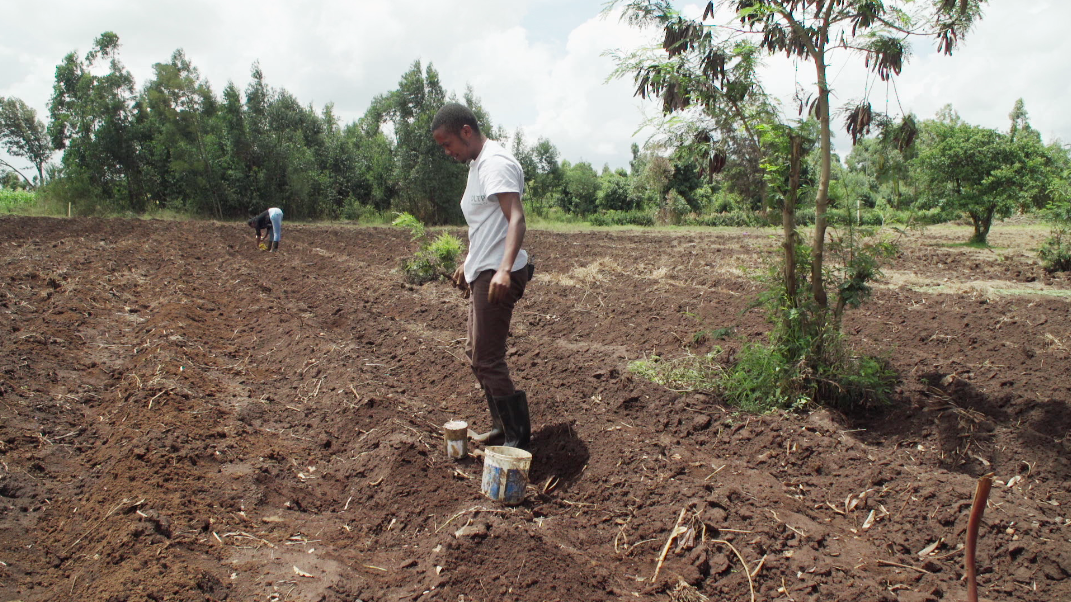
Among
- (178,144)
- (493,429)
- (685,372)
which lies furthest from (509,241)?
(178,144)

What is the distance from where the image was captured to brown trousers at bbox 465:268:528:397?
359 centimetres

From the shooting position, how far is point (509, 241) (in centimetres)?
339

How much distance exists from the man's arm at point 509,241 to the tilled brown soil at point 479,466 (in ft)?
3.65

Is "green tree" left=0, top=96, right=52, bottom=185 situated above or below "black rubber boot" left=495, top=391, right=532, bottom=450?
above

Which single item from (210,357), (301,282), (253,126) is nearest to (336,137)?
(253,126)

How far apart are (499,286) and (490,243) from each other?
358 millimetres

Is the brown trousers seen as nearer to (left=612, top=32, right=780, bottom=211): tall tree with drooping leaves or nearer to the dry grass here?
(left=612, top=32, right=780, bottom=211): tall tree with drooping leaves

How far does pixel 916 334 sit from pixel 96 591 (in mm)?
6841

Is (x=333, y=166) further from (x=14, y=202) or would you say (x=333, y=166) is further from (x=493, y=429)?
(x=493, y=429)

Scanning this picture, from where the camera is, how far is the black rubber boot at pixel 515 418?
3830 mm

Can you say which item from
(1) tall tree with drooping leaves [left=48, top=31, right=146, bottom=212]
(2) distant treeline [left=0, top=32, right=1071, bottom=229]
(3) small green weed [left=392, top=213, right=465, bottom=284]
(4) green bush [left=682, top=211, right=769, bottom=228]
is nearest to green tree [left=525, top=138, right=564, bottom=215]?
(2) distant treeline [left=0, top=32, right=1071, bottom=229]

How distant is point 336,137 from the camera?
38.4m

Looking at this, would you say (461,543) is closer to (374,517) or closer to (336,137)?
(374,517)

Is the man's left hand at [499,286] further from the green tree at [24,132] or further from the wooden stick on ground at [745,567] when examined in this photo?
the green tree at [24,132]
